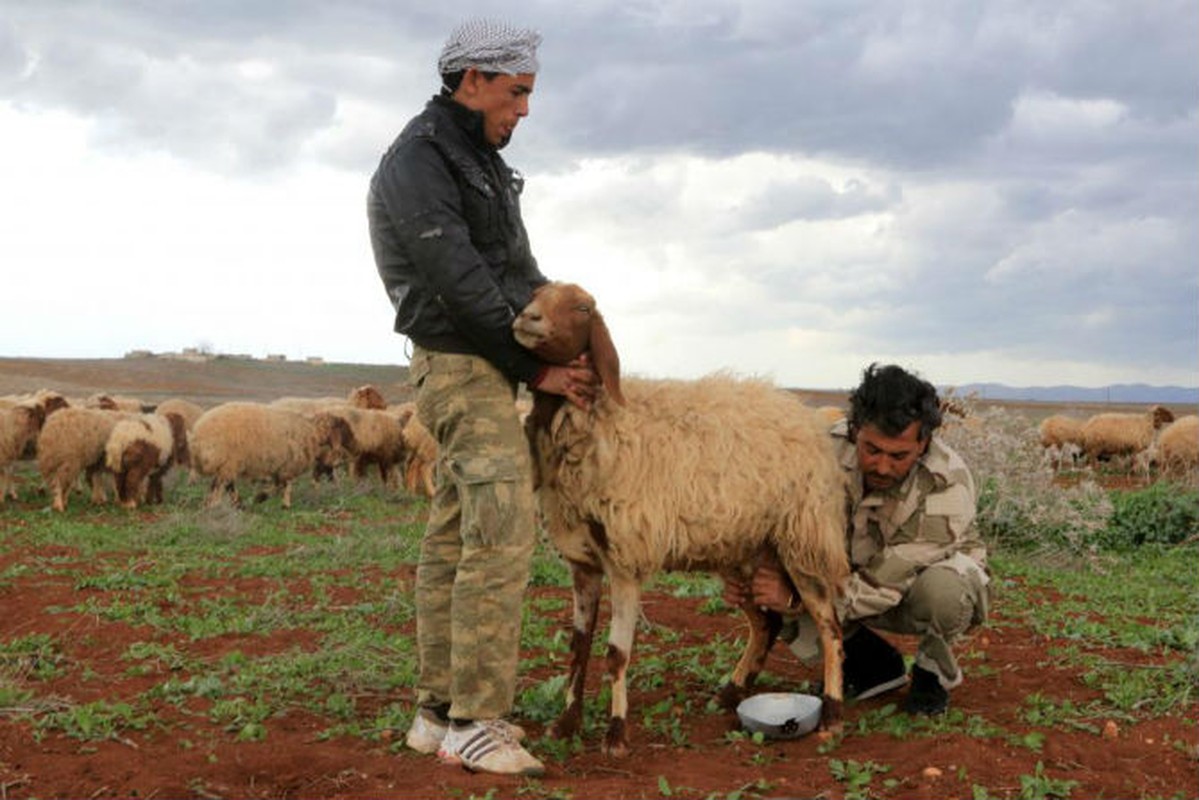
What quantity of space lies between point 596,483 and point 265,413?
12913 millimetres

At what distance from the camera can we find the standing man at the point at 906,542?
210 inches

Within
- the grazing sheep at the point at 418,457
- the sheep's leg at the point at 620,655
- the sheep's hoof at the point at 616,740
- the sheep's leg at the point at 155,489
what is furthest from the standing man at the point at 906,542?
the sheep's leg at the point at 155,489

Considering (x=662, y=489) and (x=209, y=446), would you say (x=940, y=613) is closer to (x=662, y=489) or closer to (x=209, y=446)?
(x=662, y=489)

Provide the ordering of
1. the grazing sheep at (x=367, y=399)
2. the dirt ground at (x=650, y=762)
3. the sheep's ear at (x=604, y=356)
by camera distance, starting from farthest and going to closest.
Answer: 1. the grazing sheep at (x=367, y=399)
2. the sheep's ear at (x=604, y=356)
3. the dirt ground at (x=650, y=762)

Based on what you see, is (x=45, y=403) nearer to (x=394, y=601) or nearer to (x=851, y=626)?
(x=394, y=601)

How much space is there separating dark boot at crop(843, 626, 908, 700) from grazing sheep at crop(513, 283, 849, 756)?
43 centimetres

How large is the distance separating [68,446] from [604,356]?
13003mm

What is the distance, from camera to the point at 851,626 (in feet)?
18.9

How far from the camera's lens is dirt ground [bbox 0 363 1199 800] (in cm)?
443

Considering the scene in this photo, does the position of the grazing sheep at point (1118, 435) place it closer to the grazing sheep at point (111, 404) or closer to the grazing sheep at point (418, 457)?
the grazing sheep at point (418, 457)

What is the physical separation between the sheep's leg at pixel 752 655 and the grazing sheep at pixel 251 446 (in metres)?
11.7

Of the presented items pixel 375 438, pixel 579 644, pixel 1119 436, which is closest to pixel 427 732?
pixel 579 644

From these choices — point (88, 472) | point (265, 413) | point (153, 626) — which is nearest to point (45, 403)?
point (88, 472)

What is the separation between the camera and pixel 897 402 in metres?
5.32
